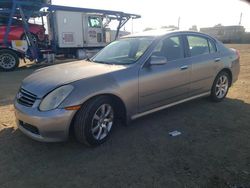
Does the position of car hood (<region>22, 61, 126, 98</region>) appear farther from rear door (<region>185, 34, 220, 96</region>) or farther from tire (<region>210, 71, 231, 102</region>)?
tire (<region>210, 71, 231, 102</region>)

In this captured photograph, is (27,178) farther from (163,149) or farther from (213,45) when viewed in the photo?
(213,45)

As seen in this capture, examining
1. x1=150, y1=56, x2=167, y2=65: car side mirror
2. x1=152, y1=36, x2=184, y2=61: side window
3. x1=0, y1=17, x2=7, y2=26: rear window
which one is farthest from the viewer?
x1=0, y1=17, x2=7, y2=26: rear window

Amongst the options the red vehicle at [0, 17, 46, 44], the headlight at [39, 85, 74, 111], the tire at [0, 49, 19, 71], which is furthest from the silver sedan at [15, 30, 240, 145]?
the red vehicle at [0, 17, 46, 44]

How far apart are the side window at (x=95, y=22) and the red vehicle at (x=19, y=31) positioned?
2683 mm

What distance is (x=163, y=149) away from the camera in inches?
133

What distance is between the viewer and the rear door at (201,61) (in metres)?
4.61

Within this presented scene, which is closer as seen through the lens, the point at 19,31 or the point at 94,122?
the point at 94,122

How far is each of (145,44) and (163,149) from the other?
1.80 m

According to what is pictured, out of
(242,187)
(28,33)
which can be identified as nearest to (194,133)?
(242,187)

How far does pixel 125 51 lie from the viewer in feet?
14.4

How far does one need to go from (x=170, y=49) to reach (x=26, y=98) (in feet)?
8.36

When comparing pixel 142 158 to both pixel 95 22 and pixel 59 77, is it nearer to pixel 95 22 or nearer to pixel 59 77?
pixel 59 77

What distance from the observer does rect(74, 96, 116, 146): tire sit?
319 centimetres

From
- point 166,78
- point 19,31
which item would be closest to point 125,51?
point 166,78
